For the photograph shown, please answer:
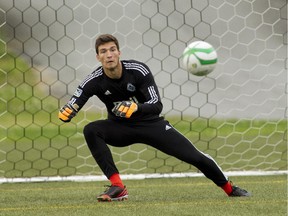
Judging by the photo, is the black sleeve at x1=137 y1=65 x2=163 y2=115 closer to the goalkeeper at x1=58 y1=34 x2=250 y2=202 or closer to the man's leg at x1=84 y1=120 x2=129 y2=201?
the goalkeeper at x1=58 y1=34 x2=250 y2=202

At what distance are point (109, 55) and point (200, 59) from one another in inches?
32.1

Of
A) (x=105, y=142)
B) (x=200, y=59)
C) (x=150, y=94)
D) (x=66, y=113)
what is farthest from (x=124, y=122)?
(x=200, y=59)

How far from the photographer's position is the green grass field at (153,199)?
5.10 m

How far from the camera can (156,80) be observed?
32.0 feet

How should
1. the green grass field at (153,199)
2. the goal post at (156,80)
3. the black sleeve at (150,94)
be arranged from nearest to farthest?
the green grass field at (153,199) < the black sleeve at (150,94) < the goal post at (156,80)

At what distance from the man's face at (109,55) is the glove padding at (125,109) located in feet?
1.47

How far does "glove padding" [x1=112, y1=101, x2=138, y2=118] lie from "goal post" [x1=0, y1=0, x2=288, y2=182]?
2181 millimetres

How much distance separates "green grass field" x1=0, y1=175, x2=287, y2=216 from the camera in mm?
5098

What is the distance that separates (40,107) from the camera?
9.76 meters

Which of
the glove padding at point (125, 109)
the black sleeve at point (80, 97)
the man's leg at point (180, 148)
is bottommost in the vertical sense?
the man's leg at point (180, 148)

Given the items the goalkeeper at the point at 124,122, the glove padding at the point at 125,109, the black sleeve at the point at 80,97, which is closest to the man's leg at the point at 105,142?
the goalkeeper at the point at 124,122

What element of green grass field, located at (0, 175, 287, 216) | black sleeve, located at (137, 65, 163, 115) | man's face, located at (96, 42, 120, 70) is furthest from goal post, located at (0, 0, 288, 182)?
man's face, located at (96, 42, 120, 70)

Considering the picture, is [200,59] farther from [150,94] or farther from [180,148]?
[180,148]

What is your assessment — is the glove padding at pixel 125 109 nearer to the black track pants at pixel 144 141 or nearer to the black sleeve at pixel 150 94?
the black sleeve at pixel 150 94
